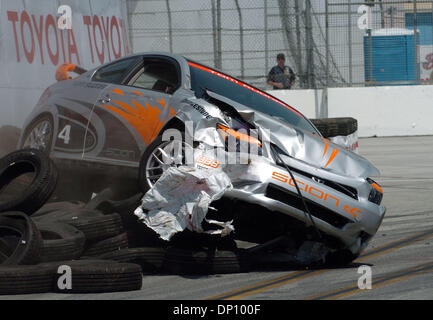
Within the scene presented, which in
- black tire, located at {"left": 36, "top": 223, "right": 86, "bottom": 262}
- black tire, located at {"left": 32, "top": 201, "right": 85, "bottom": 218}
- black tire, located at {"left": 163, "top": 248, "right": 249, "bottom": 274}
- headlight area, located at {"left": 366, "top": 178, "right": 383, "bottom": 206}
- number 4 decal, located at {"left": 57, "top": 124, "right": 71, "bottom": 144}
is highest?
number 4 decal, located at {"left": 57, "top": 124, "right": 71, "bottom": 144}

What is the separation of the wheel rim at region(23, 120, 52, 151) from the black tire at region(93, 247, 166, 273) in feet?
8.74

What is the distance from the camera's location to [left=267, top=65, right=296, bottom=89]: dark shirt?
711 inches

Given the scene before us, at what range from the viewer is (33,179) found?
679 centimetres

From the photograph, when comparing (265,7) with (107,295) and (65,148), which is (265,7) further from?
(107,295)

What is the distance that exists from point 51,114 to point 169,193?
2.93 m

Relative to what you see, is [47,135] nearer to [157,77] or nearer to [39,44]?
[157,77]

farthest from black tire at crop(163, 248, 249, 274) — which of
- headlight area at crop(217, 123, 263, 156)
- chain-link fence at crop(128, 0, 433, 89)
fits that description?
chain-link fence at crop(128, 0, 433, 89)

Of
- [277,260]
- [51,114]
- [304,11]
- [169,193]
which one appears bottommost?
[277,260]

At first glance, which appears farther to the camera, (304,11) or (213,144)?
(304,11)

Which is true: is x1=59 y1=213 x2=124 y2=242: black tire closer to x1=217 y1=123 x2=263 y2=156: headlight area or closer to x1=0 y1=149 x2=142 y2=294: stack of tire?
x1=0 y1=149 x2=142 y2=294: stack of tire
